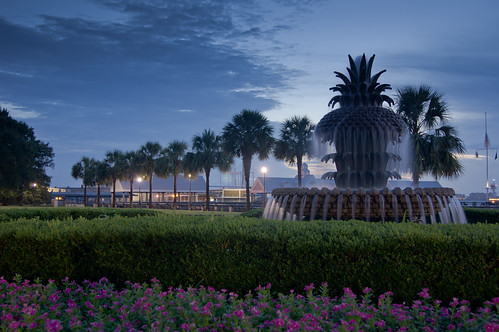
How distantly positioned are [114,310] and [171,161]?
5342cm

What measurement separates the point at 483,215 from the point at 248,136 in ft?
83.2

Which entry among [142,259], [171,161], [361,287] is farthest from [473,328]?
[171,161]

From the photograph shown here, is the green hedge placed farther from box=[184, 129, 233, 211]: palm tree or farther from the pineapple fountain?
box=[184, 129, 233, 211]: palm tree

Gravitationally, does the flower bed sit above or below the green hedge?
above

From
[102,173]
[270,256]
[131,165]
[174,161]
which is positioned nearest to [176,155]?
[174,161]

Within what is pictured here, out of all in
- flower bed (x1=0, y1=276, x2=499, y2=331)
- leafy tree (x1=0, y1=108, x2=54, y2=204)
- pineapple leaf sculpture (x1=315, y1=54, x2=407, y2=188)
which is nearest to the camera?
flower bed (x1=0, y1=276, x2=499, y2=331)

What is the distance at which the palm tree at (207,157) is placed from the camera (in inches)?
1962

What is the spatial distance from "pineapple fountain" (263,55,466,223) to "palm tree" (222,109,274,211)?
1132 inches

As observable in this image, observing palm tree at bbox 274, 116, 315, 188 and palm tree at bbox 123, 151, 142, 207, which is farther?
palm tree at bbox 123, 151, 142, 207

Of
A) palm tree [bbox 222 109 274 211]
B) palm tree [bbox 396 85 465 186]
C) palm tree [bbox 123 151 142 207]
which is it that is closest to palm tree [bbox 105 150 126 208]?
palm tree [bbox 123 151 142 207]

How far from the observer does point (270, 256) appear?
5.89 m

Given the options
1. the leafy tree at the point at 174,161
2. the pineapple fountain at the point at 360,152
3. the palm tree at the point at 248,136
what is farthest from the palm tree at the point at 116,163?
the pineapple fountain at the point at 360,152

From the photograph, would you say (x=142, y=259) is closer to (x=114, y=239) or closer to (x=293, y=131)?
(x=114, y=239)

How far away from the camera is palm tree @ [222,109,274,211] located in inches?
1650
